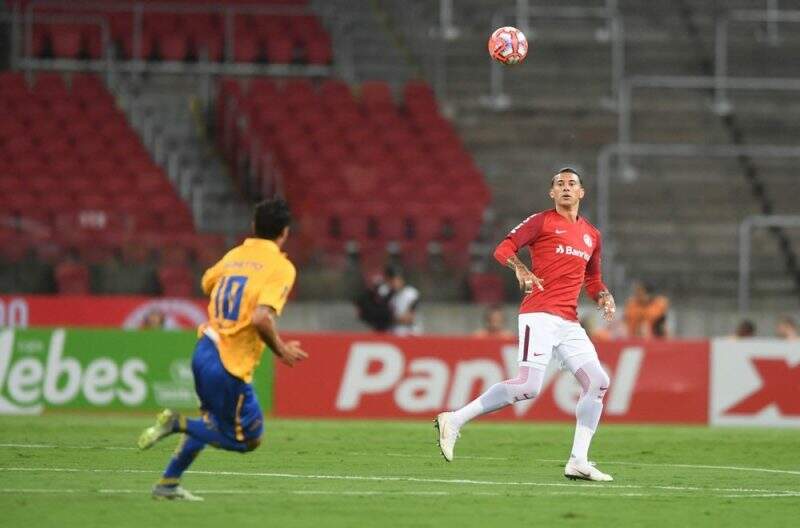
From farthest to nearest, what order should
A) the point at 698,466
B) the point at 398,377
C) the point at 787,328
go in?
the point at 787,328, the point at 398,377, the point at 698,466

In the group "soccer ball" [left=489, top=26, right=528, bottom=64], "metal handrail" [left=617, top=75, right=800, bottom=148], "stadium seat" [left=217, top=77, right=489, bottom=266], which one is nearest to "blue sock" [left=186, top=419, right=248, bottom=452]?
"soccer ball" [left=489, top=26, right=528, bottom=64]

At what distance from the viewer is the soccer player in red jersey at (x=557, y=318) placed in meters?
13.4

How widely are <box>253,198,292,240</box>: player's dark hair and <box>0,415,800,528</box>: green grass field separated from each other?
68.8 inches

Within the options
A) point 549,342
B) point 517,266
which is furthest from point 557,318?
point 517,266

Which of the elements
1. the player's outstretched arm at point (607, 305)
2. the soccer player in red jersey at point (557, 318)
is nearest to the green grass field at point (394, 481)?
the soccer player in red jersey at point (557, 318)

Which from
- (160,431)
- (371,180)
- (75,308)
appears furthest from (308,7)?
(160,431)

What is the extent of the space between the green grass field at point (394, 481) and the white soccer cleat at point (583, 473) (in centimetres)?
19

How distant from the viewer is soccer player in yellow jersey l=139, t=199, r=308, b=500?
10.7 m

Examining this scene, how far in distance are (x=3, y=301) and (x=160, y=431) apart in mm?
14510

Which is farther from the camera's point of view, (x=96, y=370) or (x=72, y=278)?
(x=72, y=278)

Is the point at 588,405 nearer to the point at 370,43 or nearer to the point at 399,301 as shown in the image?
the point at 399,301

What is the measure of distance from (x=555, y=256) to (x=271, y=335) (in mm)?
3769

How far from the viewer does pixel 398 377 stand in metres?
23.0

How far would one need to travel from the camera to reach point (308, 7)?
35.0m
